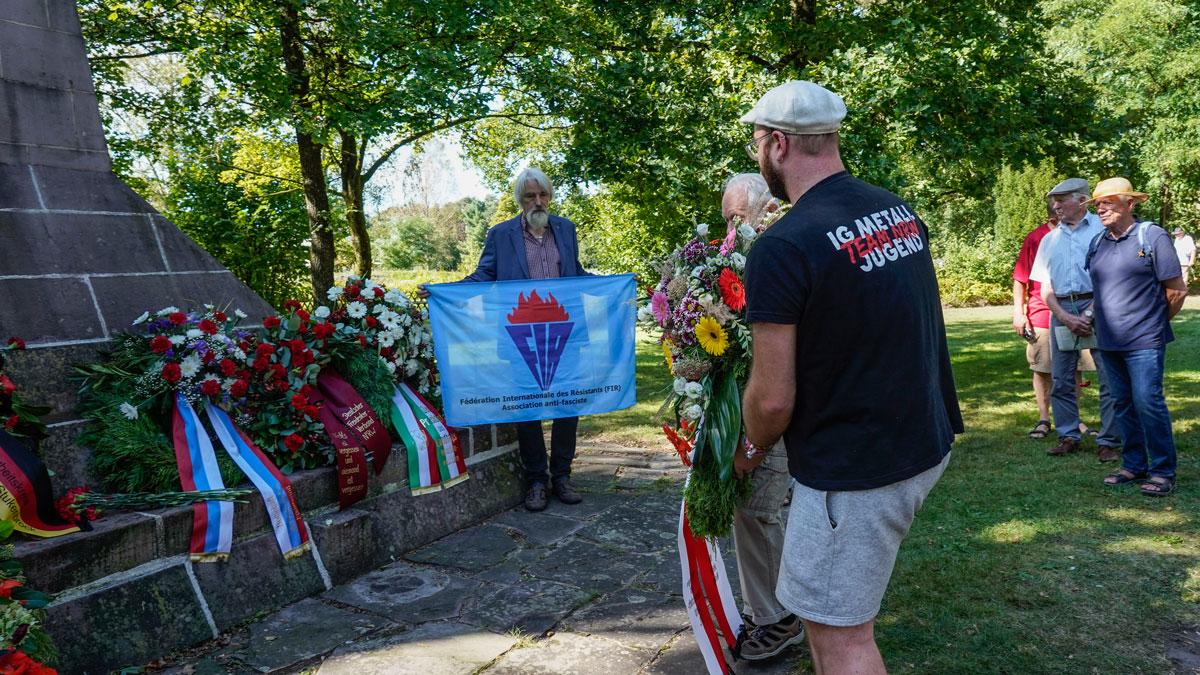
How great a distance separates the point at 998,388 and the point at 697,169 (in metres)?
4.49

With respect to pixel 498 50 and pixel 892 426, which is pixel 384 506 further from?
pixel 498 50

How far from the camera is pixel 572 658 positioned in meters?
3.38

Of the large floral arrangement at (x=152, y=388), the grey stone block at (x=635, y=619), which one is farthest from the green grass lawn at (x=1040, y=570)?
the large floral arrangement at (x=152, y=388)

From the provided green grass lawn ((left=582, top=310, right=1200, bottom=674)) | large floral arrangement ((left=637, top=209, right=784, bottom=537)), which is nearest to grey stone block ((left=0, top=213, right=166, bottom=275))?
green grass lawn ((left=582, top=310, right=1200, bottom=674))

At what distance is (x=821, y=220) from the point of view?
83.3 inches

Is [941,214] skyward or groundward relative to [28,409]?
skyward

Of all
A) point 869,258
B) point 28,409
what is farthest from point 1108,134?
point 28,409

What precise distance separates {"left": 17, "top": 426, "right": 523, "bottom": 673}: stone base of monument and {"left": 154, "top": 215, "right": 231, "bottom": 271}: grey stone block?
63.8 inches

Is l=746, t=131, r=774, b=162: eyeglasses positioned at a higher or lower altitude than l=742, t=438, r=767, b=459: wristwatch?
higher

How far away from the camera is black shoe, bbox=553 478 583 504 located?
18.1 ft

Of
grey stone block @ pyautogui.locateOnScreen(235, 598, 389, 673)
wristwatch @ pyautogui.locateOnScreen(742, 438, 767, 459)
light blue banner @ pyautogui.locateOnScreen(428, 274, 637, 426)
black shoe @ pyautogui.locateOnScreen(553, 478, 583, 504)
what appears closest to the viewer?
wristwatch @ pyautogui.locateOnScreen(742, 438, 767, 459)

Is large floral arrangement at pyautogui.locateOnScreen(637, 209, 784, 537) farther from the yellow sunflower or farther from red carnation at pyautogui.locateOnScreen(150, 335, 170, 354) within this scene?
red carnation at pyautogui.locateOnScreen(150, 335, 170, 354)

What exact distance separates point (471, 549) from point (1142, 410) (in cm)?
427

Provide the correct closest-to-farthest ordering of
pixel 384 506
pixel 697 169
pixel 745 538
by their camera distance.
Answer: pixel 745 538, pixel 384 506, pixel 697 169
